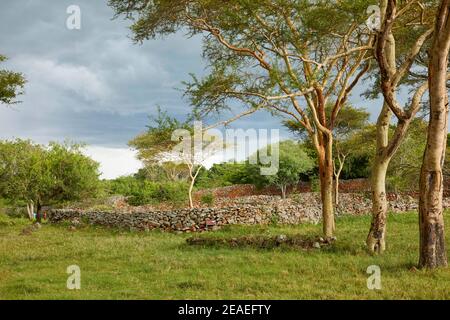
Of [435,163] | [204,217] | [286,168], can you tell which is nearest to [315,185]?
[286,168]

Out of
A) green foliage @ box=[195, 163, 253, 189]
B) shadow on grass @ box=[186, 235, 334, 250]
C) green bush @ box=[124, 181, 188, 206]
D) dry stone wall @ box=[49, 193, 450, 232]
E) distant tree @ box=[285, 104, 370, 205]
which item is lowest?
shadow on grass @ box=[186, 235, 334, 250]

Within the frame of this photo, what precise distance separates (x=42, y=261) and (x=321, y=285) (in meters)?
7.28

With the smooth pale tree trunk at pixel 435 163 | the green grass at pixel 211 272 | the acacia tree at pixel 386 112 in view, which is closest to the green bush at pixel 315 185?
the green grass at pixel 211 272

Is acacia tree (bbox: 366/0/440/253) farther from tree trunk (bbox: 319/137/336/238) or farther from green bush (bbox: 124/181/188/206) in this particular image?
green bush (bbox: 124/181/188/206)

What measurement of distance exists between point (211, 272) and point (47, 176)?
21636 millimetres

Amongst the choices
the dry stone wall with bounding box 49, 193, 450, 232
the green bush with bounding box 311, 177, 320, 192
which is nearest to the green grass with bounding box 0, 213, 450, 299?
the dry stone wall with bounding box 49, 193, 450, 232

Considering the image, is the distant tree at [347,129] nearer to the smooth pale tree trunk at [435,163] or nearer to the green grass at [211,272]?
the green grass at [211,272]

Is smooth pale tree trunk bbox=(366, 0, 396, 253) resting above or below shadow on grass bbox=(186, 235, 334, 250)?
above

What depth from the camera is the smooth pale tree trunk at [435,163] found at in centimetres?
947

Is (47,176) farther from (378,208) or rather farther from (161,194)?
(378,208)

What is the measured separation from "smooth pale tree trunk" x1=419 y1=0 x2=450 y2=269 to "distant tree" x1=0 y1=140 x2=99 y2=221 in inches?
916

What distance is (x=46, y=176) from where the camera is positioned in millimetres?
28641

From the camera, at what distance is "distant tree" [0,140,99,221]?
95.0 feet
